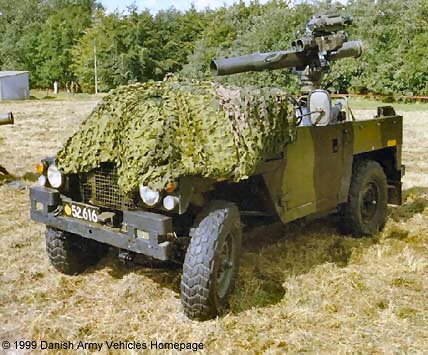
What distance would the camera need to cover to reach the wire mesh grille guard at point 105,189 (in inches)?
183

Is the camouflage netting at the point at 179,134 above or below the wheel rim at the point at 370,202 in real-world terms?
above

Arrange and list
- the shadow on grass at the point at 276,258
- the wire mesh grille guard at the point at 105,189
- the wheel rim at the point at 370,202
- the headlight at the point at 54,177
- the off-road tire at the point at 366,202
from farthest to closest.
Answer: the wheel rim at the point at 370,202, the off-road tire at the point at 366,202, the shadow on grass at the point at 276,258, the headlight at the point at 54,177, the wire mesh grille guard at the point at 105,189

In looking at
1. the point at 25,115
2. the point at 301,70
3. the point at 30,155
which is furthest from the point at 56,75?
the point at 301,70

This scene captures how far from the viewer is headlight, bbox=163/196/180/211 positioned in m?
4.27

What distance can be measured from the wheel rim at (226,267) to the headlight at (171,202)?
1.77 feet

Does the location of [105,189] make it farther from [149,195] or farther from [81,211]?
[149,195]

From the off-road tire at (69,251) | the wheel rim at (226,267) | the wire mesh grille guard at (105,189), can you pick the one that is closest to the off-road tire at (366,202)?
the wheel rim at (226,267)

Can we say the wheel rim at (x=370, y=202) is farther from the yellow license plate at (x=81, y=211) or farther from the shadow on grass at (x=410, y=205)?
the yellow license plate at (x=81, y=211)

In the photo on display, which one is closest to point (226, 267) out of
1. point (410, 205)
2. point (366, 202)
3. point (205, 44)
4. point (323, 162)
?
point (323, 162)

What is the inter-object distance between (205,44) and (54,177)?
3529cm

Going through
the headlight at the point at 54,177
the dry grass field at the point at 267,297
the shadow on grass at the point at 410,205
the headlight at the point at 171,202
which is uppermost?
the headlight at the point at 54,177

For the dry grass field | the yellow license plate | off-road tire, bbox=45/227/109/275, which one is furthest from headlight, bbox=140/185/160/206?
off-road tire, bbox=45/227/109/275

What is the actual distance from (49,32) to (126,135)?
179 ft

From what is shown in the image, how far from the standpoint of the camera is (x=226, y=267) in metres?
4.75
